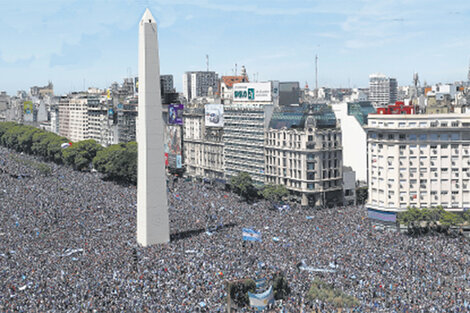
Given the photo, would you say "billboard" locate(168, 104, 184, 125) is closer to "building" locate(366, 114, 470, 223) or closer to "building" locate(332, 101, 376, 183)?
"building" locate(332, 101, 376, 183)

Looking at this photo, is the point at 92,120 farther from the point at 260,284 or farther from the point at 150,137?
the point at 260,284

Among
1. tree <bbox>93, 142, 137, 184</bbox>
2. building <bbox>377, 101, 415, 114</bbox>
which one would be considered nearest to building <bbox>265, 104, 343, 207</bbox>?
building <bbox>377, 101, 415, 114</bbox>

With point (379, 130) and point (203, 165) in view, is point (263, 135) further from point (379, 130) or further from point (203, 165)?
point (379, 130)

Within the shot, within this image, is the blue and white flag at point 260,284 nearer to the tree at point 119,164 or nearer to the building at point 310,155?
the building at point 310,155

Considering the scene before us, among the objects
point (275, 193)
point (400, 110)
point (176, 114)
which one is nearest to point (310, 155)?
point (275, 193)

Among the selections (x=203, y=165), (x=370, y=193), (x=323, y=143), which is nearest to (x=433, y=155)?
(x=370, y=193)

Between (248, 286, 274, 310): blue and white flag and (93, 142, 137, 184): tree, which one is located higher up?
(93, 142, 137, 184): tree
